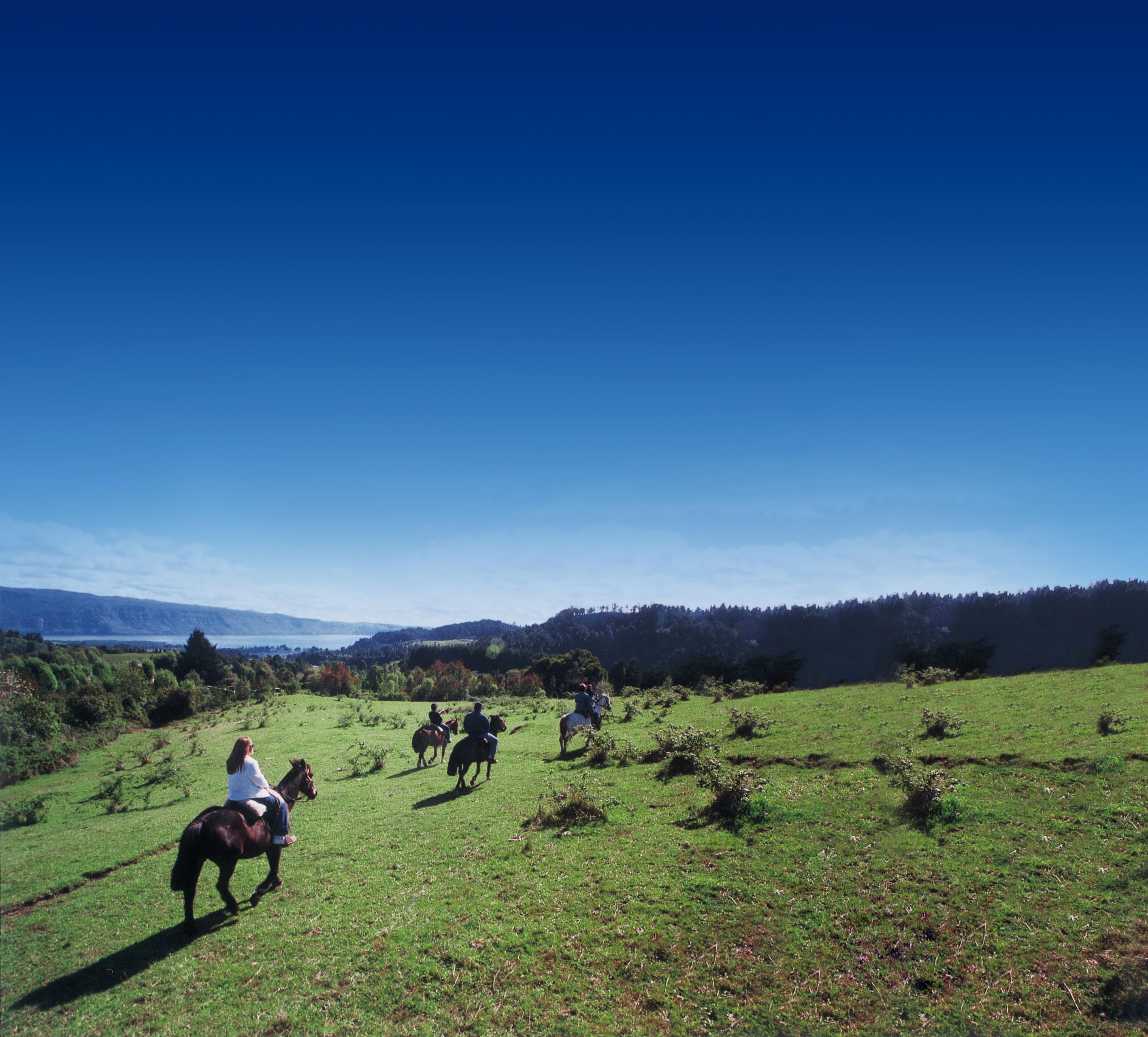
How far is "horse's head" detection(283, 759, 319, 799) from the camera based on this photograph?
1390 centimetres

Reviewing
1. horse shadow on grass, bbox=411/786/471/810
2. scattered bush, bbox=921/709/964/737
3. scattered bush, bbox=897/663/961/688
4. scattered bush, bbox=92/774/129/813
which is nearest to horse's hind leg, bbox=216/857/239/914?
horse shadow on grass, bbox=411/786/471/810

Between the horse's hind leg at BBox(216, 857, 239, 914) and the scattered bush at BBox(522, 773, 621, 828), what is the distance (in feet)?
22.6

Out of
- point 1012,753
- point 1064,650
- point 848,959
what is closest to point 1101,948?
point 848,959

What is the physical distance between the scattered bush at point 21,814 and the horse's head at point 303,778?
18.2m

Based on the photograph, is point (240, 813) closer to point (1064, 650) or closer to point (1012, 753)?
point (1012, 753)

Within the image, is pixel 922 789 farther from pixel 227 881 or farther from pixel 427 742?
pixel 427 742

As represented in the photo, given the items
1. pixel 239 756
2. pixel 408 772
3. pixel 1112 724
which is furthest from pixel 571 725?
pixel 1112 724

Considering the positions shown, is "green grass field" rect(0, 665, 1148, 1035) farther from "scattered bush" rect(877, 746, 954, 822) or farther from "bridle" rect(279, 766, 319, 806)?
"bridle" rect(279, 766, 319, 806)

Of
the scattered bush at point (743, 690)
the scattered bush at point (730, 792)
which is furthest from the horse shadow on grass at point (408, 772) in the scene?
the scattered bush at point (743, 690)

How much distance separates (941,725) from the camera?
18.8 meters

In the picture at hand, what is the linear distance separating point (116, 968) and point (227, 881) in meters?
1.81

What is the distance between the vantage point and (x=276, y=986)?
850cm

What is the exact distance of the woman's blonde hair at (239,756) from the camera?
11453 millimetres

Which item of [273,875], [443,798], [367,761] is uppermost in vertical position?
[273,875]
